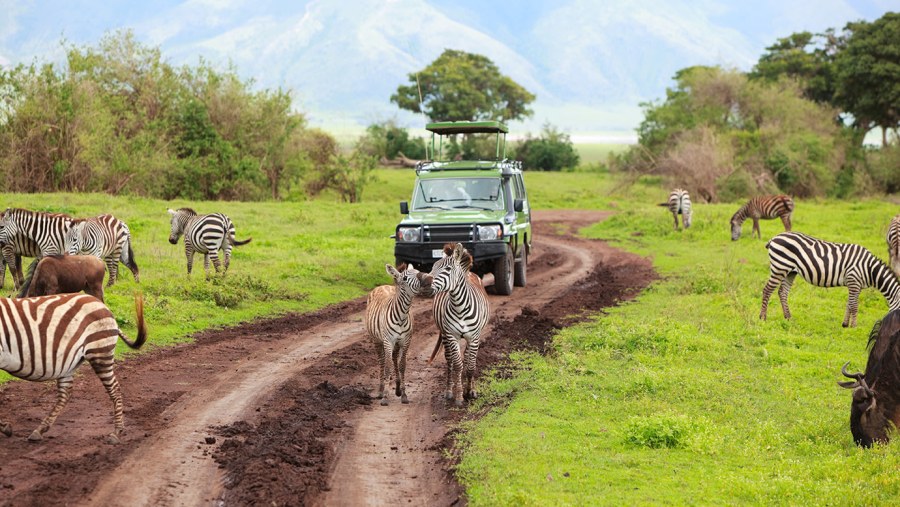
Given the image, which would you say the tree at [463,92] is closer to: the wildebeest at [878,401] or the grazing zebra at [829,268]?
the grazing zebra at [829,268]

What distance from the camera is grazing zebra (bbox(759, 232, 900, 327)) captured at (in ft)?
52.1

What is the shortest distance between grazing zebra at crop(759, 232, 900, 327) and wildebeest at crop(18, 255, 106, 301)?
36.7 feet

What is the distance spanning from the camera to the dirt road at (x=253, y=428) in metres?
7.88

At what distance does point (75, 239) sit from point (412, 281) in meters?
9.08

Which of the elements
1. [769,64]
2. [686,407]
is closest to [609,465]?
[686,407]

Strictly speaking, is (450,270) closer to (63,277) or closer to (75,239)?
(63,277)

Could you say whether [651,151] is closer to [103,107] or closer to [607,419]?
[103,107]

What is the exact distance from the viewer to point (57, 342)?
897 cm

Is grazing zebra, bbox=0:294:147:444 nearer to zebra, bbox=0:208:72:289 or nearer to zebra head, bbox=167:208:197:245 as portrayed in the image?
zebra, bbox=0:208:72:289

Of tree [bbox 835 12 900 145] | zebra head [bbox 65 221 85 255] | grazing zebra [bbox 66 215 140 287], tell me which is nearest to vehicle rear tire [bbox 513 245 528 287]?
grazing zebra [bbox 66 215 140 287]

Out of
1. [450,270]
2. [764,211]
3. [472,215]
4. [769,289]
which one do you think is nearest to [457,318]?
[450,270]

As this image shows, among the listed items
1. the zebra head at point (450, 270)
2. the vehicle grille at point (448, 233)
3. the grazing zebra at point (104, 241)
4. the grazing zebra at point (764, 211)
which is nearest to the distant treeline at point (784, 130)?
the grazing zebra at point (764, 211)

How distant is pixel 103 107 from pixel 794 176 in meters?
31.1

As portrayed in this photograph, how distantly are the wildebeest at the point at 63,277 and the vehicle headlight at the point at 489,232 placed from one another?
23.9 feet
